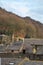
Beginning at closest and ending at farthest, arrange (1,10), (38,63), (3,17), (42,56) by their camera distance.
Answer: (38,63) → (42,56) → (3,17) → (1,10)

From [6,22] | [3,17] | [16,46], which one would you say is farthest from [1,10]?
[16,46]

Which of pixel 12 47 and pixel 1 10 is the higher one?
pixel 1 10

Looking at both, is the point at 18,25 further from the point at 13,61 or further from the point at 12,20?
the point at 13,61

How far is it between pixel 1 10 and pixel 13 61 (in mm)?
80199

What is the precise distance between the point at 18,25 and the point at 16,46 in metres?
45.3

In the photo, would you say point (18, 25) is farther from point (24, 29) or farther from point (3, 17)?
point (3, 17)

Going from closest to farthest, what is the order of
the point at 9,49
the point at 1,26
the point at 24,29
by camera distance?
the point at 9,49
the point at 1,26
the point at 24,29

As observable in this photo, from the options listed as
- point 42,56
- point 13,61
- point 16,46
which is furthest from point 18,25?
point 13,61

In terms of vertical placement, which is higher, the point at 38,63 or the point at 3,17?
the point at 3,17

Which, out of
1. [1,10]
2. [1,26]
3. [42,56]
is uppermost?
[1,10]

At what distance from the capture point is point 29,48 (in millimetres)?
33906

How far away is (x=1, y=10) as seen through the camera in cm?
9900

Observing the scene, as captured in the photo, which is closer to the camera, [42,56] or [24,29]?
[42,56]

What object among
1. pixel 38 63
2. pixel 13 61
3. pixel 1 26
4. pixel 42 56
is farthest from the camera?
pixel 1 26
